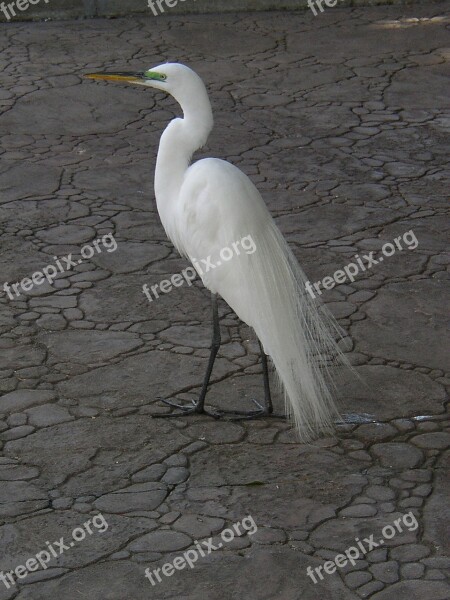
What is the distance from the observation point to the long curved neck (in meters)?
3.88

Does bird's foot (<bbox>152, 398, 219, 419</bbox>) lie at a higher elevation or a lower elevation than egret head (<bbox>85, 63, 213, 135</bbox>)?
lower

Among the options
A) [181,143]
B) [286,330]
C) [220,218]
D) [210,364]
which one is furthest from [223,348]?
[181,143]

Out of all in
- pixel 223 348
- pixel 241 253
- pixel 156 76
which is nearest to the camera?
pixel 241 253

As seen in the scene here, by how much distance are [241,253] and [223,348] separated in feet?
2.62

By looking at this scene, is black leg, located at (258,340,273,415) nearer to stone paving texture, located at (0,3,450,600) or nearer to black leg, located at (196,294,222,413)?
stone paving texture, located at (0,3,450,600)

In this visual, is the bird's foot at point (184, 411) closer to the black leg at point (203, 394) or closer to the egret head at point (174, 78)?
the black leg at point (203, 394)

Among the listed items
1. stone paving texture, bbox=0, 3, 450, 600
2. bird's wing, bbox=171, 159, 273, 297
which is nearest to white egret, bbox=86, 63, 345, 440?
bird's wing, bbox=171, 159, 273, 297

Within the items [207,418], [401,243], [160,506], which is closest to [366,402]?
[207,418]

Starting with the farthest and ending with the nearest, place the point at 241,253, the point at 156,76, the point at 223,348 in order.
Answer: the point at 223,348
the point at 156,76
the point at 241,253

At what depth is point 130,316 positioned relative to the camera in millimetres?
4703

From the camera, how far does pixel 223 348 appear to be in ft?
14.6

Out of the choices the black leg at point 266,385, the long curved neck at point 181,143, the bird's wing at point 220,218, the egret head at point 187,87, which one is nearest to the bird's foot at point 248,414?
the black leg at point 266,385

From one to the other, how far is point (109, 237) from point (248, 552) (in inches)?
103

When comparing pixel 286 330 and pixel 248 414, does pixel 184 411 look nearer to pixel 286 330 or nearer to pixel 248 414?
pixel 248 414
